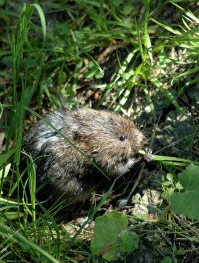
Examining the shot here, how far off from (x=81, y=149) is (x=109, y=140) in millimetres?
248

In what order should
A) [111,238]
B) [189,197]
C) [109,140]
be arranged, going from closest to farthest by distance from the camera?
1. [189,197]
2. [111,238]
3. [109,140]

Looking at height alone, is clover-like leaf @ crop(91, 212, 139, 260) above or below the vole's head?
below

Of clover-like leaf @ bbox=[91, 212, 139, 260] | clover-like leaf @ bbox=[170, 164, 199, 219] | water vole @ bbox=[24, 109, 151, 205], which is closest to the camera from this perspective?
clover-like leaf @ bbox=[170, 164, 199, 219]

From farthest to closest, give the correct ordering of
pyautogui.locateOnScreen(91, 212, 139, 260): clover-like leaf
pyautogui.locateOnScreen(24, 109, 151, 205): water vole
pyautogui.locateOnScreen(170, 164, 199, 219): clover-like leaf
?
pyautogui.locateOnScreen(24, 109, 151, 205): water vole
pyautogui.locateOnScreen(91, 212, 139, 260): clover-like leaf
pyautogui.locateOnScreen(170, 164, 199, 219): clover-like leaf

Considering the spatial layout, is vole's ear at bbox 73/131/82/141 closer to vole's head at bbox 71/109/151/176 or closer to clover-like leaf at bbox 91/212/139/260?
vole's head at bbox 71/109/151/176

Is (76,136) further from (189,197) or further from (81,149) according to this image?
(189,197)

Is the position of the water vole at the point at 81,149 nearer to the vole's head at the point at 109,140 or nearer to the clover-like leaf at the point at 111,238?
the vole's head at the point at 109,140

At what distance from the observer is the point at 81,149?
12.9 ft

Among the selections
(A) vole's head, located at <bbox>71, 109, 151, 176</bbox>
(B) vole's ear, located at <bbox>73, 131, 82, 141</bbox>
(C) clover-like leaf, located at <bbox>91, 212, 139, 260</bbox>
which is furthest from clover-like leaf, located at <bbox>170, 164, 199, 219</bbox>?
(B) vole's ear, located at <bbox>73, 131, 82, 141</bbox>

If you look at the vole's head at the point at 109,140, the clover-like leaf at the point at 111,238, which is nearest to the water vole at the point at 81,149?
the vole's head at the point at 109,140

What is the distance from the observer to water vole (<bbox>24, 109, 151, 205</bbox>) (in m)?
3.86

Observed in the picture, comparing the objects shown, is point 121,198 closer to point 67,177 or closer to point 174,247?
point 67,177

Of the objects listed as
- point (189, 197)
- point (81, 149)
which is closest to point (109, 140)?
point (81, 149)

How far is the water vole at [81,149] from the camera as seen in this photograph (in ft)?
12.7
